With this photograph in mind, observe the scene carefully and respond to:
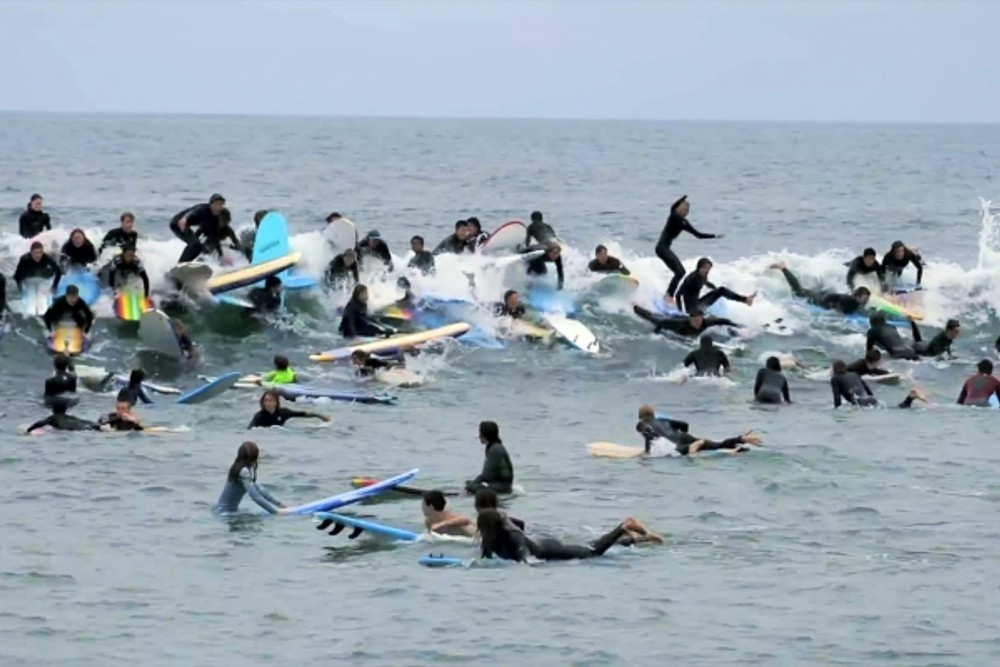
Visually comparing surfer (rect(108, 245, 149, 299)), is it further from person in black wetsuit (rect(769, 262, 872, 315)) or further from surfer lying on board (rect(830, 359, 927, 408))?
person in black wetsuit (rect(769, 262, 872, 315))

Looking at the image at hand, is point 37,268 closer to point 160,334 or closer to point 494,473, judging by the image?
point 160,334

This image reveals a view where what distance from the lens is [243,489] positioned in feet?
68.0

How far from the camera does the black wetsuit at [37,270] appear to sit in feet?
103

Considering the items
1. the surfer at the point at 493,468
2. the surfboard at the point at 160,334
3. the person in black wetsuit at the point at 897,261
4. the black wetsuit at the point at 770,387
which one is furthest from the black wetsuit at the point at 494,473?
the person in black wetsuit at the point at 897,261

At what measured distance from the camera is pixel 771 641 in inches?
651

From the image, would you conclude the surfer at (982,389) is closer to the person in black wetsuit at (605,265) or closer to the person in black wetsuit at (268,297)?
the person in black wetsuit at (605,265)

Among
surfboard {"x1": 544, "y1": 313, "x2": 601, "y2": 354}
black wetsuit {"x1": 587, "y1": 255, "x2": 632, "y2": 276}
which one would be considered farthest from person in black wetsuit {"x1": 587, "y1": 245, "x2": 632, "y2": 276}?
surfboard {"x1": 544, "y1": 313, "x2": 601, "y2": 354}

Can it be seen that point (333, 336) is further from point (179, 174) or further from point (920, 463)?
point (179, 174)

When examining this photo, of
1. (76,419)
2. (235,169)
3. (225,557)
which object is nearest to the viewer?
(225,557)

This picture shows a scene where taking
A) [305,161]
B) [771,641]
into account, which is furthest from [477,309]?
[305,161]

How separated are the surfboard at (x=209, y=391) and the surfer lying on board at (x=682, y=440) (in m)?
6.97

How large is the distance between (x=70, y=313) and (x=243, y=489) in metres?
10.5

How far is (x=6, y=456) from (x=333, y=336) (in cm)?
1000

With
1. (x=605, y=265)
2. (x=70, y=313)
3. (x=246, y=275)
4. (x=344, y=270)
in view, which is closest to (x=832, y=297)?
(x=605, y=265)
